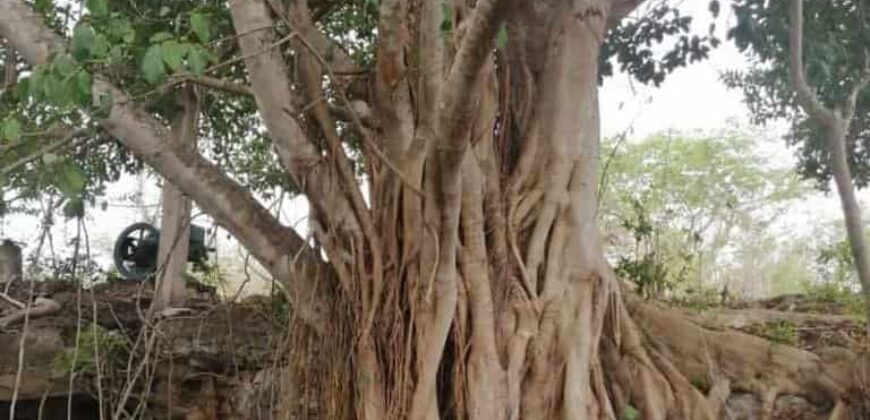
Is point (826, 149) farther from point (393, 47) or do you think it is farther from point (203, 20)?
point (203, 20)

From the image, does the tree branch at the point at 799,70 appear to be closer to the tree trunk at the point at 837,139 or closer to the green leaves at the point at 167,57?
the tree trunk at the point at 837,139

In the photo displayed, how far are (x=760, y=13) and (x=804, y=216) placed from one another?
6.36 metres

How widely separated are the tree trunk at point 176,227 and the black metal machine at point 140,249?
301 mm

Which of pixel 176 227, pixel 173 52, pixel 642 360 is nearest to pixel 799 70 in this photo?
pixel 642 360

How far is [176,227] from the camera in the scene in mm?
4383

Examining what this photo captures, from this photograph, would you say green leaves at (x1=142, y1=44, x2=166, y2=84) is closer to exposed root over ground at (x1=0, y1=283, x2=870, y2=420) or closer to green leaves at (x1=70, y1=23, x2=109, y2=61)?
green leaves at (x1=70, y1=23, x2=109, y2=61)

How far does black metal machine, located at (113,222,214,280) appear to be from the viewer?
4.85 m

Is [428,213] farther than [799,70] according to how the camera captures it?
No

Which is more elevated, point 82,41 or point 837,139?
point 837,139


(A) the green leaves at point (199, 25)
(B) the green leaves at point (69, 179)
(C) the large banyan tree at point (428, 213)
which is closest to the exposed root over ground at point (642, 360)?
(C) the large banyan tree at point (428, 213)

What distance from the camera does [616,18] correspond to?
12.2ft

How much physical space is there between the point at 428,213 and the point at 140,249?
2965 mm

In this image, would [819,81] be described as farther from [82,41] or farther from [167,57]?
[82,41]

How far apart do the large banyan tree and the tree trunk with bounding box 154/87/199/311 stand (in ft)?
2.49
